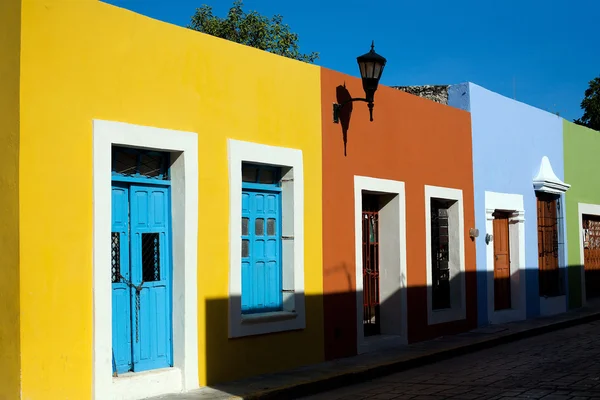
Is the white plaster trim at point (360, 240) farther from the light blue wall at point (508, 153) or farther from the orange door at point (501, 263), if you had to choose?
the orange door at point (501, 263)

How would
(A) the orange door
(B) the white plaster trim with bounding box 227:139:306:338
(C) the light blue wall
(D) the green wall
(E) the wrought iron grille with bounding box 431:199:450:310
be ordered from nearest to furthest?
(B) the white plaster trim with bounding box 227:139:306:338 → (E) the wrought iron grille with bounding box 431:199:450:310 → (C) the light blue wall → (A) the orange door → (D) the green wall

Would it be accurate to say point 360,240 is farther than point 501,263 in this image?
No

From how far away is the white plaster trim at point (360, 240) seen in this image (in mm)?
10773

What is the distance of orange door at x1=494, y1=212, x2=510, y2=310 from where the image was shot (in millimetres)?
15195

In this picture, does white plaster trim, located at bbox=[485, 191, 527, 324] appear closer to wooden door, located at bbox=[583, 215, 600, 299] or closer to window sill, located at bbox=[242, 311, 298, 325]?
wooden door, located at bbox=[583, 215, 600, 299]

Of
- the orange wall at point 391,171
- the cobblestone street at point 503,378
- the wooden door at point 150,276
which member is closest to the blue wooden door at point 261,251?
the orange wall at point 391,171

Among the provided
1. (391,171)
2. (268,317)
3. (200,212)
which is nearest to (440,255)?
(391,171)

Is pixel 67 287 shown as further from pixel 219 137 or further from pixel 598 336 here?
Answer: pixel 598 336

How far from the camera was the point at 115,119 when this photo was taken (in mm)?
7414

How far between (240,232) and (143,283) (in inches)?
51.4

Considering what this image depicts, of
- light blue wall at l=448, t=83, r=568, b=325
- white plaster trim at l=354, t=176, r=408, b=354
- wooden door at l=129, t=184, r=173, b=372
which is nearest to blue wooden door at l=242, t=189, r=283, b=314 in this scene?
wooden door at l=129, t=184, r=173, b=372

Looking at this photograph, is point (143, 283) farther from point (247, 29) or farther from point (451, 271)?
point (247, 29)

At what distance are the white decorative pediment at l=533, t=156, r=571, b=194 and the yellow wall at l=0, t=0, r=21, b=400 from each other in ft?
39.2

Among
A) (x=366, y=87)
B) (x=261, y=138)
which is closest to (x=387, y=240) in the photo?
(x=366, y=87)
